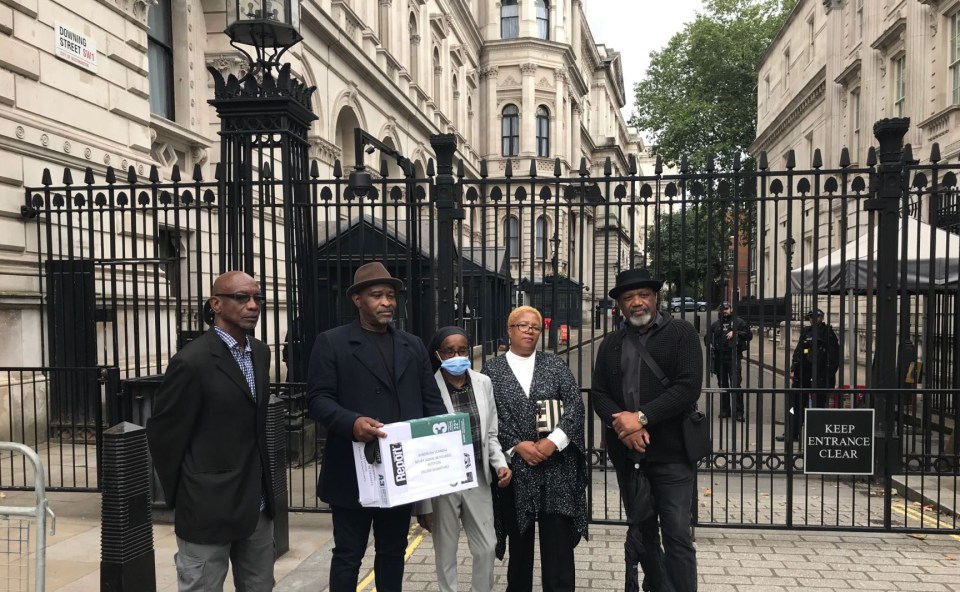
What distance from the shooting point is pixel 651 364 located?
13.2ft

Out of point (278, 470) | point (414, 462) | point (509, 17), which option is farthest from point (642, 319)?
point (509, 17)

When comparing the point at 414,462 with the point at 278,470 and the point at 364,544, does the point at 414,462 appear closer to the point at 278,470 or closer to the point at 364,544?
the point at 364,544

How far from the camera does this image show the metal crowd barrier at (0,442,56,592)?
317cm

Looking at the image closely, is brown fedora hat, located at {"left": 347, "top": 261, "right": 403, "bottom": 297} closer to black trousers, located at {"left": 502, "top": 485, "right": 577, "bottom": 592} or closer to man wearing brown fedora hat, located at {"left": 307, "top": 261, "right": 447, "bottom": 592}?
man wearing brown fedora hat, located at {"left": 307, "top": 261, "right": 447, "bottom": 592}

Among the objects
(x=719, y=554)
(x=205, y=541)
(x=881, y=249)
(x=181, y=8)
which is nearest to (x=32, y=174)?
(x=181, y=8)

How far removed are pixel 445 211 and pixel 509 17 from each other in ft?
137

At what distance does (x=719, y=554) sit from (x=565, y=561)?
1.94 meters

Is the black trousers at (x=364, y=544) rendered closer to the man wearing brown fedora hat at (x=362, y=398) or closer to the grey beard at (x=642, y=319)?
the man wearing brown fedora hat at (x=362, y=398)

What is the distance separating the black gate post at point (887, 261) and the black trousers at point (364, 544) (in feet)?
13.5

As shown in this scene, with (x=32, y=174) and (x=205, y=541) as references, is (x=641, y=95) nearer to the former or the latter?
(x=32, y=174)

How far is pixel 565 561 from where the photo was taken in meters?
3.94

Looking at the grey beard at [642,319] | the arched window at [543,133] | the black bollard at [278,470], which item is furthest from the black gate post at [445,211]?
the arched window at [543,133]

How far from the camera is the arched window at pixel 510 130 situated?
144 ft

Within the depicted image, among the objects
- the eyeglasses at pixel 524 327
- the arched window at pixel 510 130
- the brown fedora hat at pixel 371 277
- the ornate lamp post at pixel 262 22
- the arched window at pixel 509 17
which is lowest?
the eyeglasses at pixel 524 327
